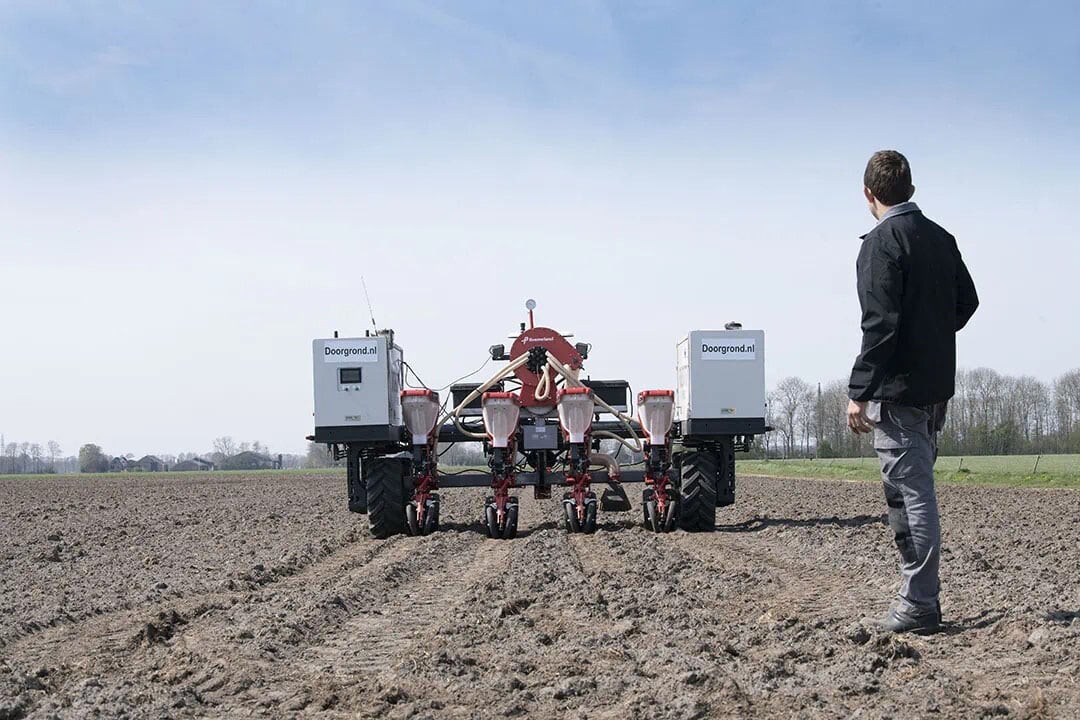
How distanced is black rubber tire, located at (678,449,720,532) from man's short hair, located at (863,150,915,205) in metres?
8.56

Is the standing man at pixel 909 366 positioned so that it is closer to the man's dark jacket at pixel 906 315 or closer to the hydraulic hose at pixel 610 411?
the man's dark jacket at pixel 906 315

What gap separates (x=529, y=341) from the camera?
16.6 meters

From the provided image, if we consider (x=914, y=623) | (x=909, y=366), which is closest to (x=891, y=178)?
(x=909, y=366)

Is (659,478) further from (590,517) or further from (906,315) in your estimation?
(906,315)

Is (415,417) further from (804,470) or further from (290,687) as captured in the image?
(804,470)

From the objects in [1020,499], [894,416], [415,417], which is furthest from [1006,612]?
[1020,499]

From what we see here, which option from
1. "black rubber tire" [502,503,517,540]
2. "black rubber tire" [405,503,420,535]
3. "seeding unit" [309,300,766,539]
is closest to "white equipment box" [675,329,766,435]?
"seeding unit" [309,300,766,539]

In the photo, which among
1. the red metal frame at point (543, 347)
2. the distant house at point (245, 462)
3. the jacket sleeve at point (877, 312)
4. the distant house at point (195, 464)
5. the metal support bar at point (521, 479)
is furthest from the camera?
the distant house at point (195, 464)

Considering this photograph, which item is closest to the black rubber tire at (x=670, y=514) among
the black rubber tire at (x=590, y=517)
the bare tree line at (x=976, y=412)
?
the black rubber tire at (x=590, y=517)

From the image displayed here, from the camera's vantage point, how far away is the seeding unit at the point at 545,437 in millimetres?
13766

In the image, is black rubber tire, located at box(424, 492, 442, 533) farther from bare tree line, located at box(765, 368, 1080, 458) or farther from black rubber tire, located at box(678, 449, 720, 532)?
bare tree line, located at box(765, 368, 1080, 458)

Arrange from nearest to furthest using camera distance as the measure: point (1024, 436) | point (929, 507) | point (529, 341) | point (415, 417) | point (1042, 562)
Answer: point (929, 507), point (1042, 562), point (415, 417), point (529, 341), point (1024, 436)

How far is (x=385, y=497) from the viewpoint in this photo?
13.8 metres

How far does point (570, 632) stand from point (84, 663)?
2.53 meters
